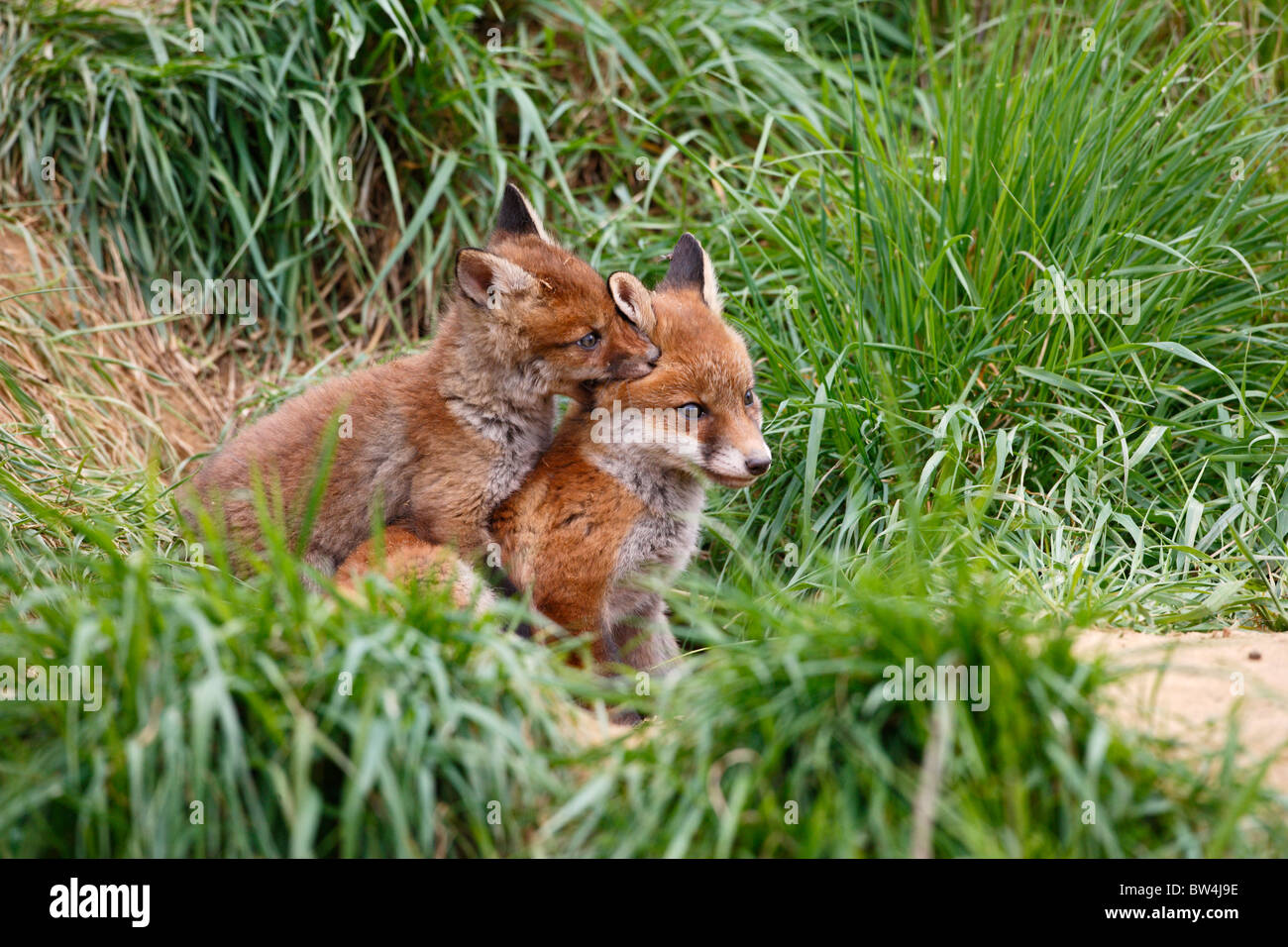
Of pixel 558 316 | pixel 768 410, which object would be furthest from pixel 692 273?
pixel 768 410

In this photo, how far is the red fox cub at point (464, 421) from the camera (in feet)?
15.9

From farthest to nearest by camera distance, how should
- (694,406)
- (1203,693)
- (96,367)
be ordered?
1. (96,367)
2. (694,406)
3. (1203,693)

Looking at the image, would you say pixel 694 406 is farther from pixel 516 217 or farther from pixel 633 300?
pixel 516 217

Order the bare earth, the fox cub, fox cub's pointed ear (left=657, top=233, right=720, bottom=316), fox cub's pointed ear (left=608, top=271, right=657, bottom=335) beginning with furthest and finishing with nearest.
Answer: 1. fox cub's pointed ear (left=657, top=233, right=720, bottom=316)
2. fox cub's pointed ear (left=608, top=271, right=657, bottom=335)
3. the fox cub
4. the bare earth

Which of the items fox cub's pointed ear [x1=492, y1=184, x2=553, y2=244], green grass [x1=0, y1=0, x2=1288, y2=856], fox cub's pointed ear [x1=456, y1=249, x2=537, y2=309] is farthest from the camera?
fox cub's pointed ear [x1=492, y1=184, x2=553, y2=244]

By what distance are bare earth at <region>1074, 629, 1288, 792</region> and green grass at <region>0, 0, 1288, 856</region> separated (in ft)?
0.50

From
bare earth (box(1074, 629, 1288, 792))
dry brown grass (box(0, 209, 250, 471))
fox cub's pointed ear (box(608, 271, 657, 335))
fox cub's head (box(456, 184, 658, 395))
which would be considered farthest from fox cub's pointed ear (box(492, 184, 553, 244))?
bare earth (box(1074, 629, 1288, 792))

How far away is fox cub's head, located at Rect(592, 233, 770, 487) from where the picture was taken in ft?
15.5

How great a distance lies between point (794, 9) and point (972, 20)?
130 cm

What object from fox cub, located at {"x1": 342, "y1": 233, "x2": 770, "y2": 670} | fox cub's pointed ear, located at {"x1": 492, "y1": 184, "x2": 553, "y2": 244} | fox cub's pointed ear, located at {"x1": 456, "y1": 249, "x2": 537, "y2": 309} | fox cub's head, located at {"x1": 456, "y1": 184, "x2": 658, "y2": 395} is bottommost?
fox cub, located at {"x1": 342, "y1": 233, "x2": 770, "y2": 670}

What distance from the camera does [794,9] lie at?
7938 millimetres

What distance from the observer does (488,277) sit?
16.3 feet

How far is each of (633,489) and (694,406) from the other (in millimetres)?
424

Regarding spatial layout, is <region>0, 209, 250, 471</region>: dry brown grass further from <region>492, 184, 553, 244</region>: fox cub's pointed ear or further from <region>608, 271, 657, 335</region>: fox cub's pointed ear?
<region>608, 271, 657, 335</region>: fox cub's pointed ear
